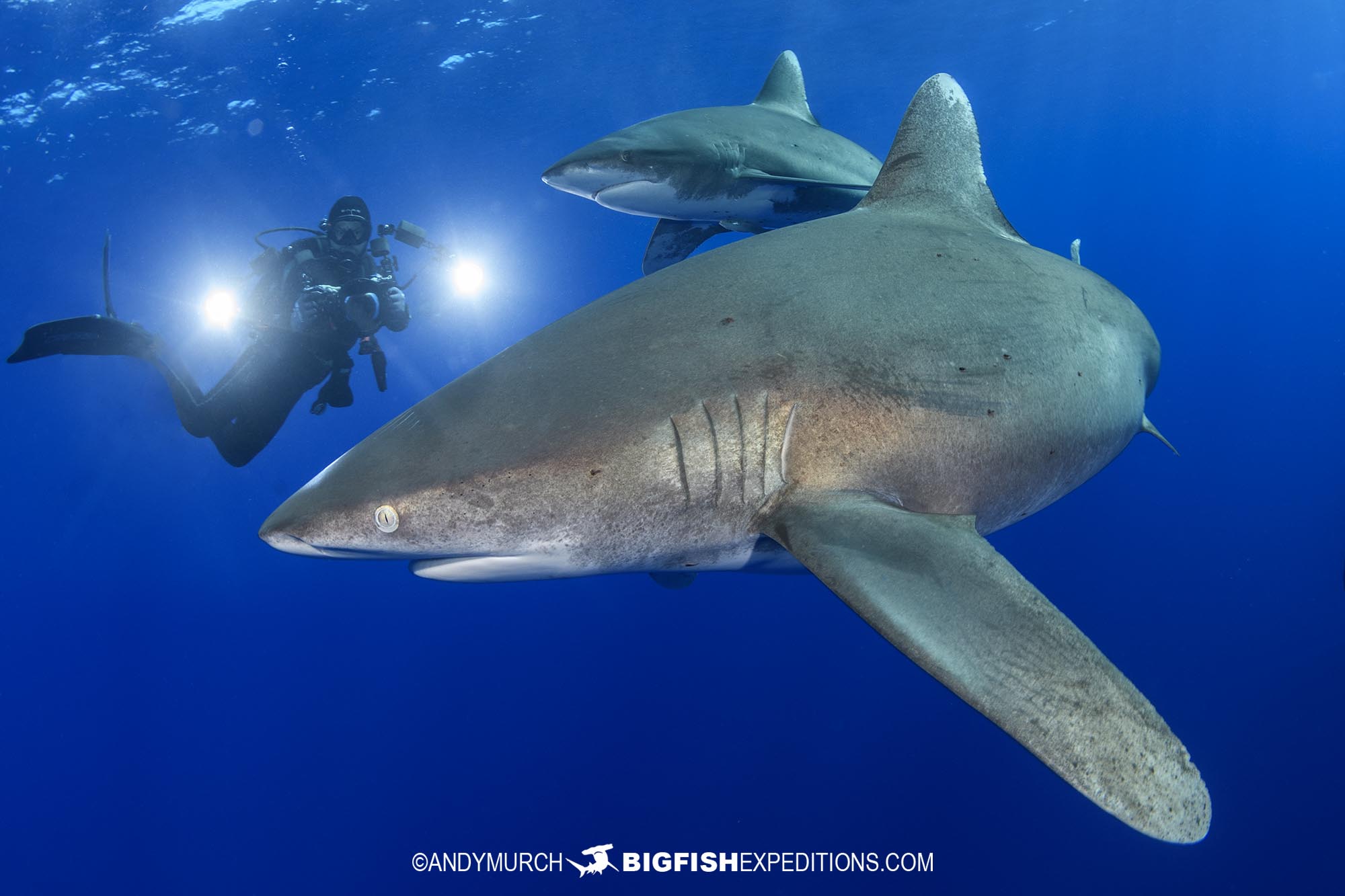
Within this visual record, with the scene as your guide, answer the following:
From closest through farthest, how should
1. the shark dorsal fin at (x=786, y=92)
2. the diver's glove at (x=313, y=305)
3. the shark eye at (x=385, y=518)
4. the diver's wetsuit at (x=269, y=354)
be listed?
1. the shark eye at (x=385, y=518)
2. the shark dorsal fin at (x=786, y=92)
3. the diver's glove at (x=313, y=305)
4. the diver's wetsuit at (x=269, y=354)

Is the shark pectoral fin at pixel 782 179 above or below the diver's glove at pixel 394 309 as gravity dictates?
below

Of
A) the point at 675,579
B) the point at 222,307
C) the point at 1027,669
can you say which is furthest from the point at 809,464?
the point at 222,307

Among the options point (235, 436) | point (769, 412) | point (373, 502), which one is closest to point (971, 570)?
point (769, 412)

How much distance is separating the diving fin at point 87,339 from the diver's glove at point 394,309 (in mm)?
3009

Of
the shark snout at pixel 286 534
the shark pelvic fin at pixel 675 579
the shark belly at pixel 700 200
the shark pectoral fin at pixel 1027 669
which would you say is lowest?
the shark pectoral fin at pixel 1027 669

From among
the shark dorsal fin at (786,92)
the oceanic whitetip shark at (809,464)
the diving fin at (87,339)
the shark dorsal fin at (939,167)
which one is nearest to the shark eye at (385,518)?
the oceanic whitetip shark at (809,464)

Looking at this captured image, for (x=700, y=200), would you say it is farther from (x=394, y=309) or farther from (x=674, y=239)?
(x=394, y=309)

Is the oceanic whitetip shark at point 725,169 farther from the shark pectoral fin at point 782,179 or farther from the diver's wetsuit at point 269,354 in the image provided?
the diver's wetsuit at point 269,354

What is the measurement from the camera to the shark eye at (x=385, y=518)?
2080 mm

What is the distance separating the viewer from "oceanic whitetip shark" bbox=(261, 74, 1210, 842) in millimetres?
A: 1697

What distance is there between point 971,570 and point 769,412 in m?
0.79

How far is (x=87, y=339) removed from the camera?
8289 millimetres

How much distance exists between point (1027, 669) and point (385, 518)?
1.83m

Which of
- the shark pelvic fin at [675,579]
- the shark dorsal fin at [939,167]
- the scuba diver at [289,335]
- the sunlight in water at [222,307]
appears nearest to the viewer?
the shark dorsal fin at [939,167]
